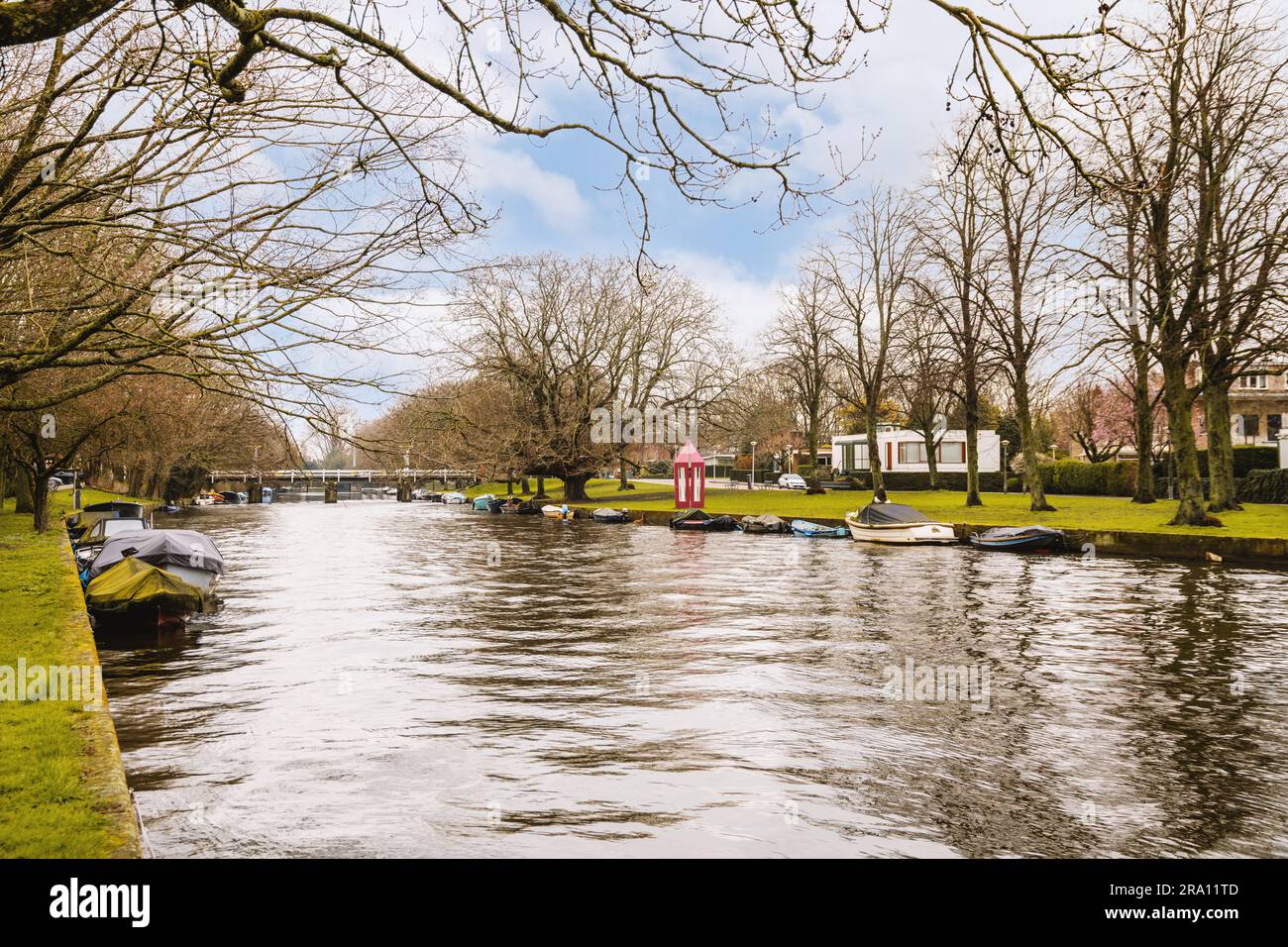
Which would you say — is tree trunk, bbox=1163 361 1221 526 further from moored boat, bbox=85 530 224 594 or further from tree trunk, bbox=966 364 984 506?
moored boat, bbox=85 530 224 594

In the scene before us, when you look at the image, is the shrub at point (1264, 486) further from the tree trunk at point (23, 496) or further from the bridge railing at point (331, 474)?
the tree trunk at point (23, 496)

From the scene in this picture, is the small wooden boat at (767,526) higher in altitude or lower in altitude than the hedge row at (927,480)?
lower

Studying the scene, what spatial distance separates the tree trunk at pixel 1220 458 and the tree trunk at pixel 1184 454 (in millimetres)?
3209

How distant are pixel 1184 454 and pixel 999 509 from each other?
12.1 m

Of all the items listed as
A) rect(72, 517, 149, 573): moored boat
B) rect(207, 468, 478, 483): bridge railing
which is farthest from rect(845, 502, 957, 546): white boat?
rect(72, 517, 149, 573): moored boat

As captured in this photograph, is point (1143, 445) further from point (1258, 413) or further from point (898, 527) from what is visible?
point (1258, 413)

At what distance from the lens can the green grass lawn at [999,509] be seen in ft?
101

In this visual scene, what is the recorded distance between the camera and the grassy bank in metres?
5.51

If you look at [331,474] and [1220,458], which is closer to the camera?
[1220,458]

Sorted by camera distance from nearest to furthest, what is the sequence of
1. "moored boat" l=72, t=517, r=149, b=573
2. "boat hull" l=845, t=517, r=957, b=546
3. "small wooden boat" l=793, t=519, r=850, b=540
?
"moored boat" l=72, t=517, r=149, b=573
"boat hull" l=845, t=517, r=957, b=546
"small wooden boat" l=793, t=519, r=850, b=540

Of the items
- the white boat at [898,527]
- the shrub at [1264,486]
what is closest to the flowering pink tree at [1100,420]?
the shrub at [1264,486]

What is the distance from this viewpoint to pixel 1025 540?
32219mm

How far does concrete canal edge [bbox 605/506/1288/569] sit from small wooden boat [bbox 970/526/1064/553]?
524 millimetres

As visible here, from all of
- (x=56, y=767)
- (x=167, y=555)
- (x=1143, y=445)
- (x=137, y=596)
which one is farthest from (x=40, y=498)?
(x=1143, y=445)
